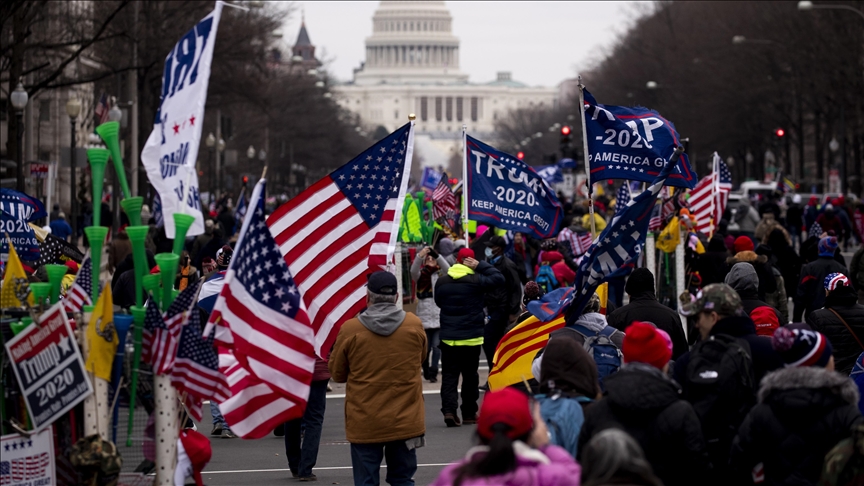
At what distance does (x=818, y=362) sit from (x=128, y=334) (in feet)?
10.1

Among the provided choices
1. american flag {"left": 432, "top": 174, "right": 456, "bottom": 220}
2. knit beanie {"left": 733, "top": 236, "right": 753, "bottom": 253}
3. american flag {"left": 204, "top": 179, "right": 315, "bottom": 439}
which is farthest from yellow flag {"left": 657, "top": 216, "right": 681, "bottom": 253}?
american flag {"left": 204, "top": 179, "right": 315, "bottom": 439}

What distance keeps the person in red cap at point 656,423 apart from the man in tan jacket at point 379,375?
242cm

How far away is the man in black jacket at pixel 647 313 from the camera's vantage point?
9.82 metres

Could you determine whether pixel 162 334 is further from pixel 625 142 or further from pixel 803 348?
pixel 625 142

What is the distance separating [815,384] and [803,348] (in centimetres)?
41

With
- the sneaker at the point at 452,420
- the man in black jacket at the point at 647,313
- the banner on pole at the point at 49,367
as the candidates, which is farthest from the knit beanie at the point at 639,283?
the banner on pole at the point at 49,367

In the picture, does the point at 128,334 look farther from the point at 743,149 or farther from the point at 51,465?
the point at 743,149

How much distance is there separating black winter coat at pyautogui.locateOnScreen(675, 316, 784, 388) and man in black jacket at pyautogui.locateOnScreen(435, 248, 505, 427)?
5763 millimetres

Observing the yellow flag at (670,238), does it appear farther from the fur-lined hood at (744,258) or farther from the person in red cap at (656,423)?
the person in red cap at (656,423)

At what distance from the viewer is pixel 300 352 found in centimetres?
745

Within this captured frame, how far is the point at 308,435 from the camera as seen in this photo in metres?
10.6

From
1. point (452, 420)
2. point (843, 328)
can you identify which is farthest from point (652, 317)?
point (452, 420)

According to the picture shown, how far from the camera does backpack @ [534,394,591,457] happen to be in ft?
21.7

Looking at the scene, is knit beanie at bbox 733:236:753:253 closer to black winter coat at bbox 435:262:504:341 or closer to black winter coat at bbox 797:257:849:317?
black winter coat at bbox 797:257:849:317
